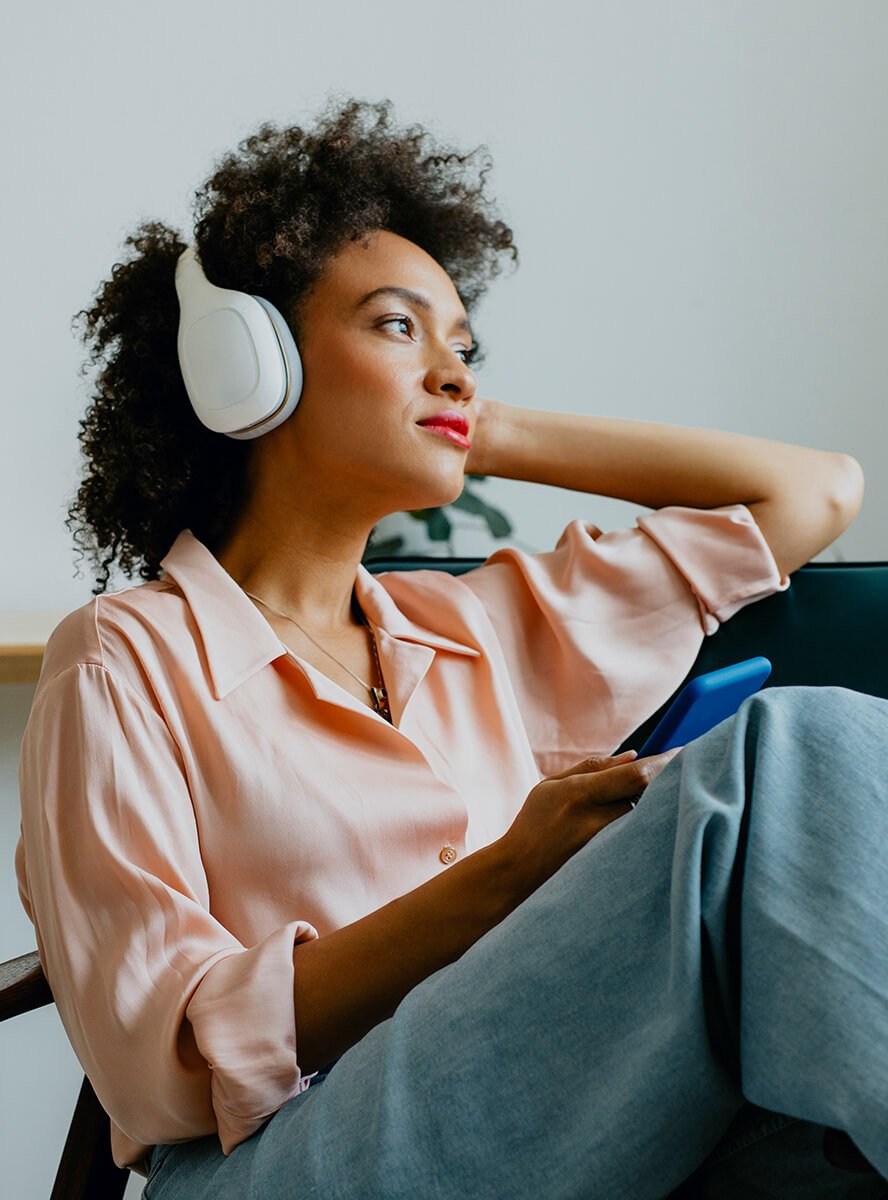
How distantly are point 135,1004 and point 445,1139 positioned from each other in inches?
11.7

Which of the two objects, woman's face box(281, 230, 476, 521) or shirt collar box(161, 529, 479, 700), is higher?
woman's face box(281, 230, 476, 521)

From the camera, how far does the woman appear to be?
2.06ft

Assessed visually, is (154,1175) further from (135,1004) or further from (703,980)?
(703,980)

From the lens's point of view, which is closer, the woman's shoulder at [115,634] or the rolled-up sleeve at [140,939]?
the rolled-up sleeve at [140,939]

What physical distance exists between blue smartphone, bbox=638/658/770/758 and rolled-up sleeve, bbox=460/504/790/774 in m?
0.37

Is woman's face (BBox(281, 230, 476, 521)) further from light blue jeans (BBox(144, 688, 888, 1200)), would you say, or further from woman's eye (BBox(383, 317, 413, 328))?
light blue jeans (BBox(144, 688, 888, 1200))

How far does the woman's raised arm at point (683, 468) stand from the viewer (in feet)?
4.32

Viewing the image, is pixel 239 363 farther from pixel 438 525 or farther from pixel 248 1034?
pixel 438 525

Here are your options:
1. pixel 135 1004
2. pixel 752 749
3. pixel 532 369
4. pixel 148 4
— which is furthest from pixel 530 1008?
pixel 148 4

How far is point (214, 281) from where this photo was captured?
4.02 feet

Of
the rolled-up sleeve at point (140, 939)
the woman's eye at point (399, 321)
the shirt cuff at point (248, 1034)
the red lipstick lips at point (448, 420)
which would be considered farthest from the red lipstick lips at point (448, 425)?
the shirt cuff at point (248, 1034)

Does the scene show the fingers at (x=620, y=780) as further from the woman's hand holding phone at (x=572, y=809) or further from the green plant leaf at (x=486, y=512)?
the green plant leaf at (x=486, y=512)

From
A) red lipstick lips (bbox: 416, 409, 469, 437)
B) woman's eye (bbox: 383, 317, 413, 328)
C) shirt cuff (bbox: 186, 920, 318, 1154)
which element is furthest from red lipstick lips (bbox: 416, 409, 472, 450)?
shirt cuff (bbox: 186, 920, 318, 1154)

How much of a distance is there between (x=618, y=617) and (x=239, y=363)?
46cm
